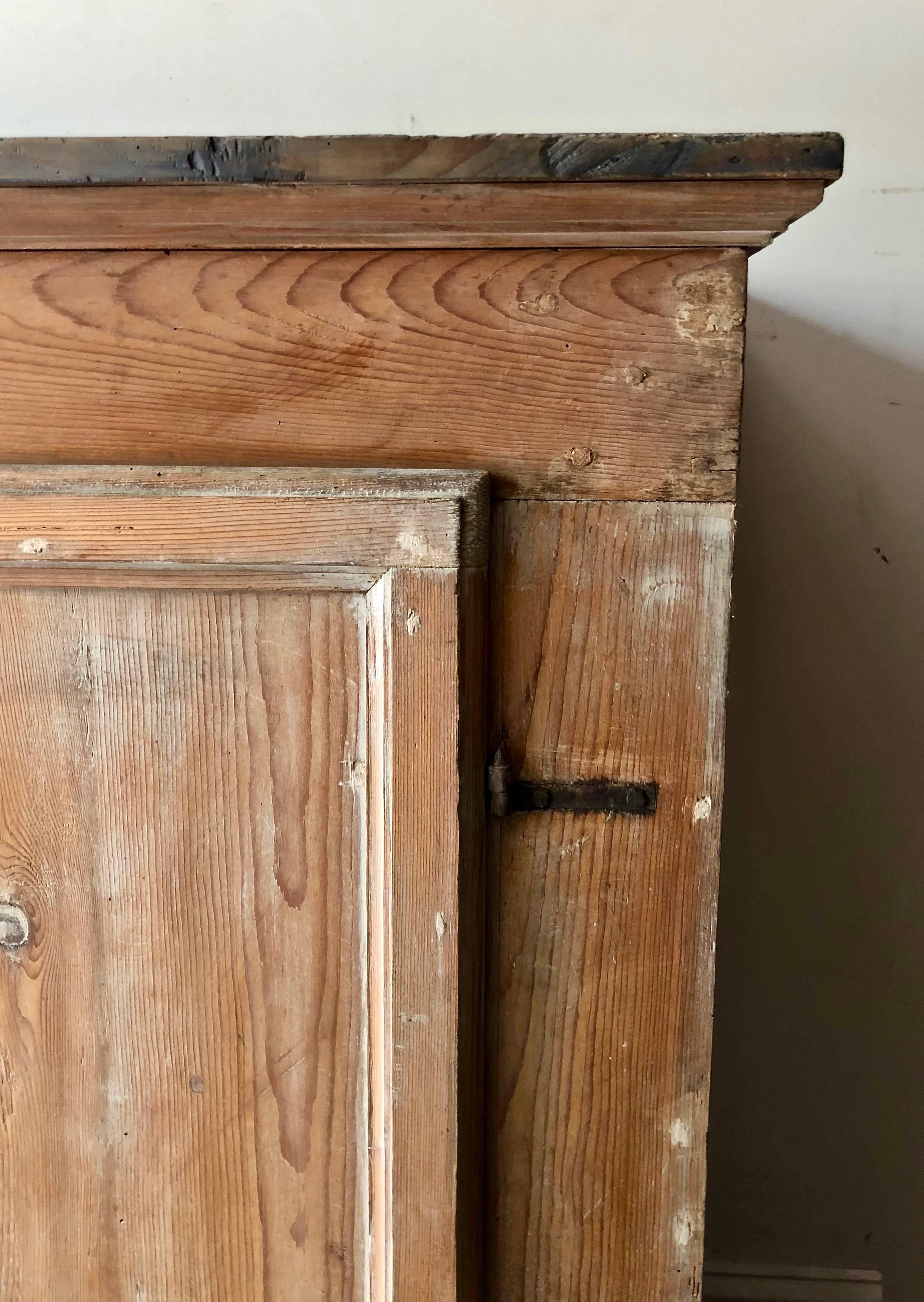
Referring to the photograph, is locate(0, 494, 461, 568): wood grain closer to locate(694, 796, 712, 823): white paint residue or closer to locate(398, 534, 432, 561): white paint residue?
locate(398, 534, 432, 561): white paint residue

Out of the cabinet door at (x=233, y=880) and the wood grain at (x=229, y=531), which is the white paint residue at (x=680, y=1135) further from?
the wood grain at (x=229, y=531)

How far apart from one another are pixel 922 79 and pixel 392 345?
2.23ft

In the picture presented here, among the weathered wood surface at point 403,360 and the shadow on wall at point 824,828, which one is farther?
the shadow on wall at point 824,828

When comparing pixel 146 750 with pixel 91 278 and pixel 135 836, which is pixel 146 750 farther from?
pixel 91 278

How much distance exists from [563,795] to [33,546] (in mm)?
298

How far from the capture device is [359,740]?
49 centimetres

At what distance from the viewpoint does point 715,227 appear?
43 cm

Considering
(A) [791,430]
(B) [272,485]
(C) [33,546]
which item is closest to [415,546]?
(B) [272,485]

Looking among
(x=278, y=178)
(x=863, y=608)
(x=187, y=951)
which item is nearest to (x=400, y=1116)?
(x=187, y=951)

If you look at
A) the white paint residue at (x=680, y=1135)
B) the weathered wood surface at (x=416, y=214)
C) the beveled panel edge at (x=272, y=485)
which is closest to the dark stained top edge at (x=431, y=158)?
the weathered wood surface at (x=416, y=214)

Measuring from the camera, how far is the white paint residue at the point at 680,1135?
52 centimetres

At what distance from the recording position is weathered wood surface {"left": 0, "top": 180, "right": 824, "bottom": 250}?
41 centimetres

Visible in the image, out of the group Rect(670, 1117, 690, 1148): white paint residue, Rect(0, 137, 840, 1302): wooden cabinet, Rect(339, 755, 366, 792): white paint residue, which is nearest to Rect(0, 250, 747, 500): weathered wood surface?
Rect(0, 137, 840, 1302): wooden cabinet

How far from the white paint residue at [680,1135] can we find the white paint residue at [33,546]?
0.45 metres
